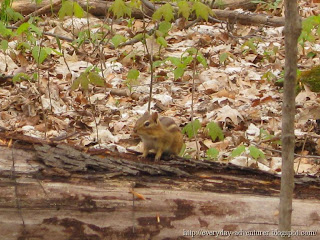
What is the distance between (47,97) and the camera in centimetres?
650

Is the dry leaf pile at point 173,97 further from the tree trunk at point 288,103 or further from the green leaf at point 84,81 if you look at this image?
the tree trunk at point 288,103

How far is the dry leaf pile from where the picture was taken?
5523 mm

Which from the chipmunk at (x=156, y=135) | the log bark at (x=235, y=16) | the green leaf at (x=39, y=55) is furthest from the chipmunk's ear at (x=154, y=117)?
the log bark at (x=235, y=16)

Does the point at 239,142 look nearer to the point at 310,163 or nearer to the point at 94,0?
the point at 310,163

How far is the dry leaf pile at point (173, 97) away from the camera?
5.52 meters

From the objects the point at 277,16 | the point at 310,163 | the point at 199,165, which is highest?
the point at 277,16

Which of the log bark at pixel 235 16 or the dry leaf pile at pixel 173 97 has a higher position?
the log bark at pixel 235 16

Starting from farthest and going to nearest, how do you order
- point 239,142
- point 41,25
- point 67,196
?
point 41,25
point 239,142
point 67,196

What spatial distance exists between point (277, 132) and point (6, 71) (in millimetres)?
3811

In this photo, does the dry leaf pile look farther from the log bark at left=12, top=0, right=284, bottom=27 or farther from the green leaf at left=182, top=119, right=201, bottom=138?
the green leaf at left=182, top=119, right=201, bottom=138

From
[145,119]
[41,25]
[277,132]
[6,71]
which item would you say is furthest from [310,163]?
[41,25]

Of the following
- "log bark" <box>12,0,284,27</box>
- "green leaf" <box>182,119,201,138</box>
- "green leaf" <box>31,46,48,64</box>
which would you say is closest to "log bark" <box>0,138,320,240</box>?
"green leaf" <box>182,119,201,138</box>

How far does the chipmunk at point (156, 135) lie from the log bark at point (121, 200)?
0.73 m

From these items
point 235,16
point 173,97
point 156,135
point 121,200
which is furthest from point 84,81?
point 235,16
